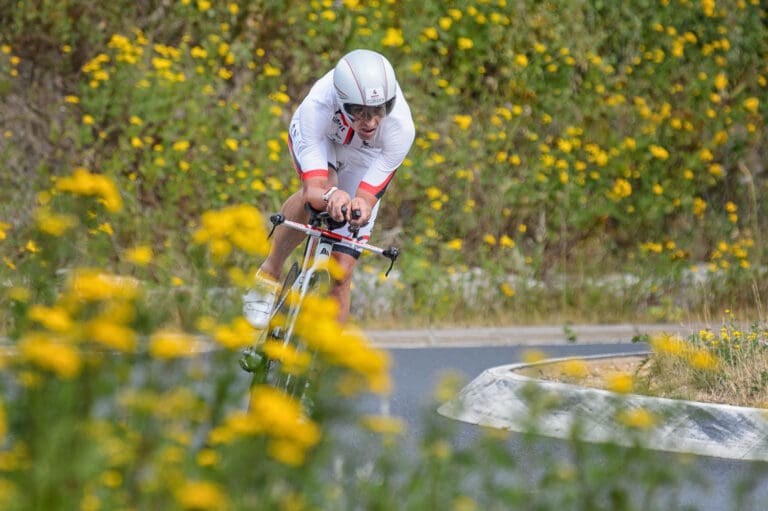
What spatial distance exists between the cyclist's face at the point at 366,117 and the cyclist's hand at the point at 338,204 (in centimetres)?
42

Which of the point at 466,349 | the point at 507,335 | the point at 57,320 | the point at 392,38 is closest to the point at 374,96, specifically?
the point at 57,320

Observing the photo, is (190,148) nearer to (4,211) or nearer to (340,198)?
(4,211)

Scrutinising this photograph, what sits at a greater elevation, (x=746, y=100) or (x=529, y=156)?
(x=746, y=100)

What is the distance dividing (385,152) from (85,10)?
25.1ft

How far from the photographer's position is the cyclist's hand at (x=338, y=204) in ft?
24.2

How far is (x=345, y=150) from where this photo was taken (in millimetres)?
8555

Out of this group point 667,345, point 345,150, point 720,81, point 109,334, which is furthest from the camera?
point 720,81

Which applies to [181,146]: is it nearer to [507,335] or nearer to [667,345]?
[507,335]

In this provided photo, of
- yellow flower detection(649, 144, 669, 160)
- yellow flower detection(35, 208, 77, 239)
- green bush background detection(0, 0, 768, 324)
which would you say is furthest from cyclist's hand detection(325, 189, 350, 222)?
yellow flower detection(649, 144, 669, 160)

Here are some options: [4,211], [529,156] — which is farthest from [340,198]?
[529,156]

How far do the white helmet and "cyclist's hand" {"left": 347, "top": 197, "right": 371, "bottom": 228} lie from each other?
46 cm

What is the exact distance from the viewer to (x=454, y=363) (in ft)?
37.8

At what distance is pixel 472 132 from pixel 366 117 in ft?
24.7

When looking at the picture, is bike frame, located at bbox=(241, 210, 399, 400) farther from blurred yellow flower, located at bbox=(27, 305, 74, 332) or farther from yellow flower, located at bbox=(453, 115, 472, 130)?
yellow flower, located at bbox=(453, 115, 472, 130)
